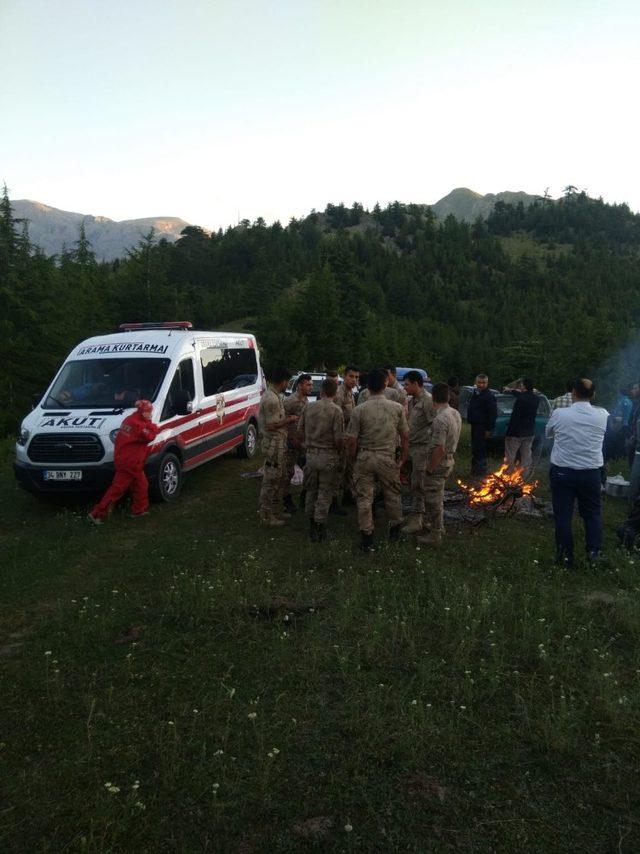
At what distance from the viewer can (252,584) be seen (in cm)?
557

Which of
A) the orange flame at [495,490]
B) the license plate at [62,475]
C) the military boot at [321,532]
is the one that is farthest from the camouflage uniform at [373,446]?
the license plate at [62,475]

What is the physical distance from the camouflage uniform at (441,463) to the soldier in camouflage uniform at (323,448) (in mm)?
1073

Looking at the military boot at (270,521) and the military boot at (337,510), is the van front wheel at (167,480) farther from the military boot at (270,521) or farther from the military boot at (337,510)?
the military boot at (337,510)

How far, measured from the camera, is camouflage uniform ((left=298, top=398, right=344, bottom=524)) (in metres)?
6.84

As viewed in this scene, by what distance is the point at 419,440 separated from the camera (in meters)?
7.52

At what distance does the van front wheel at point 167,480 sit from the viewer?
8344 millimetres

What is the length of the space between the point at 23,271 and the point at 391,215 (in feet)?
427

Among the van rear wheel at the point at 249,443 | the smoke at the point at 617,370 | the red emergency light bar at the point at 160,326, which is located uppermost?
the red emergency light bar at the point at 160,326

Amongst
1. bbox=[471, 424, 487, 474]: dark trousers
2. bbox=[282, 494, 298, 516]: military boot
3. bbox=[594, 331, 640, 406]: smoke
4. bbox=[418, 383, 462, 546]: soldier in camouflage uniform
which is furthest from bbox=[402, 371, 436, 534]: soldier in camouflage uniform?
bbox=[594, 331, 640, 406]: smoke

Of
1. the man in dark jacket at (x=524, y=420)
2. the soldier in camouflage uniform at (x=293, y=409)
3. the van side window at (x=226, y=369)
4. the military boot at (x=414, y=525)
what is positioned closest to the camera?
the military boot at (x=414, y=525)

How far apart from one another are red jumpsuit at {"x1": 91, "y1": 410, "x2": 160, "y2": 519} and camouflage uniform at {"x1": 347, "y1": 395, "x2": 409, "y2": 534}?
2.78 meters

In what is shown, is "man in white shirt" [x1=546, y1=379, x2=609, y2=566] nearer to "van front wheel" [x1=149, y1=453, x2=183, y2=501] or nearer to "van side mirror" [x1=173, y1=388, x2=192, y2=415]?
"van side mirror" [x1=173, y1=388, x2=192, y2=415]

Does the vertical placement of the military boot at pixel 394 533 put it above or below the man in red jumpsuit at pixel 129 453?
below

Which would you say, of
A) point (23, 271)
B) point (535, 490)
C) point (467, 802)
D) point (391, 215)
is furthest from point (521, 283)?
point (467, 802)
